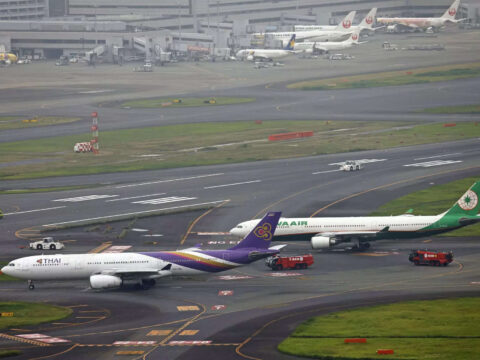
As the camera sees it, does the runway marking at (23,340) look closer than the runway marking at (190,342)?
No

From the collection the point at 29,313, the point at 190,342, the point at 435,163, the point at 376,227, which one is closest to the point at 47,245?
the point at 29,313

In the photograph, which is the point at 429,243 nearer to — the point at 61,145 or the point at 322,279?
the point at 322,279

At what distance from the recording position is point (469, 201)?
345 feet

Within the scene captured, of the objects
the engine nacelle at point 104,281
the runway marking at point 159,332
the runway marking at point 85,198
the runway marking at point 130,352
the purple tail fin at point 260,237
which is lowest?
the runway marking at point 130,352

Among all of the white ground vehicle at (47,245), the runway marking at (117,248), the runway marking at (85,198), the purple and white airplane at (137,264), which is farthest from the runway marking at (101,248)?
the runway marking at (85,198)

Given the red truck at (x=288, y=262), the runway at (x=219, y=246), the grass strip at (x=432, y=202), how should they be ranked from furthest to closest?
1. the grass strip at (x=432, y=202)
2. the red truck at (x=288, y=262)
3. the runway at (x=219, y=246)

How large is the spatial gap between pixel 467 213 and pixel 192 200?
43505 millimetres

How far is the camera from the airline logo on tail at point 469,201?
10462 cm

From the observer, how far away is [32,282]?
93.4 metres

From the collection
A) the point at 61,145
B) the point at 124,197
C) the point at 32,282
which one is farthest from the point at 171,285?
the point at 61,145

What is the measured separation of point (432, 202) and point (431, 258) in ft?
104

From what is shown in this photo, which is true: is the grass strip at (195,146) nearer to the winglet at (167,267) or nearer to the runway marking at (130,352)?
the winglet at (167,267)

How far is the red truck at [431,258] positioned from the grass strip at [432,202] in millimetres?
15341

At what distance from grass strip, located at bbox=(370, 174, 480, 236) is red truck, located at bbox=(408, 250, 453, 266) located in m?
15.3
